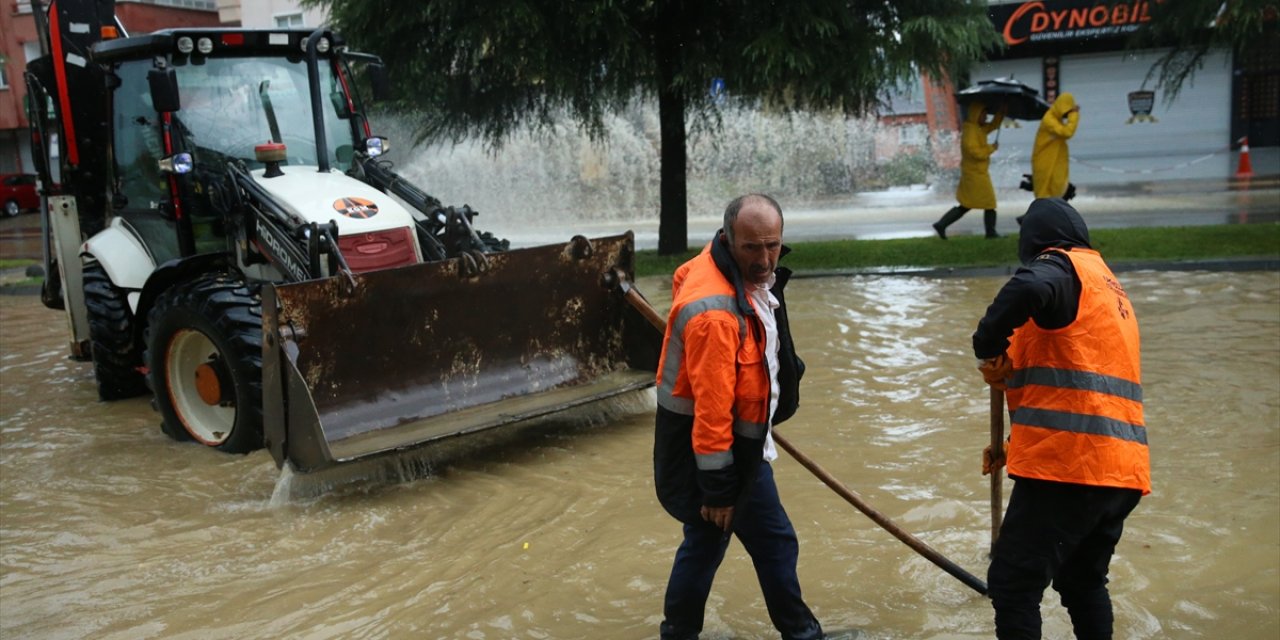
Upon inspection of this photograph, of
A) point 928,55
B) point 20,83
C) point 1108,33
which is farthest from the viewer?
point 20,83

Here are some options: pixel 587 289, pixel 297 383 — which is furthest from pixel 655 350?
pixel 297 383

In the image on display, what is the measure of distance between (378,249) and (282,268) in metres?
0.60

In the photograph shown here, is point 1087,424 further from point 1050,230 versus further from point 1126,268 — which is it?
point 1126,268

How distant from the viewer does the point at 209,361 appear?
23.2 feet

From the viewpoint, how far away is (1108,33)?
30.8 m

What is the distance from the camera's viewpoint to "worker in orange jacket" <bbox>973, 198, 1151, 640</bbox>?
3.48 meters

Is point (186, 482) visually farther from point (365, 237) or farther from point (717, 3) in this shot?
point (717, 3)

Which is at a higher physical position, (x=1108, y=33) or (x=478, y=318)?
(x=1108, y=33)

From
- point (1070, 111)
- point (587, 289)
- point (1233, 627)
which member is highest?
point (1070, 111)

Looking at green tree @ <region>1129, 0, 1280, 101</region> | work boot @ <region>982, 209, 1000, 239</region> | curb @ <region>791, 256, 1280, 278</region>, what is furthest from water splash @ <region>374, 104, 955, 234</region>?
curb @ <region>791, 256, 1280, 278</region>

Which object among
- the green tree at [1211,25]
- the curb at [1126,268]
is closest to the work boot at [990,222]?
the curb at [1126,268]

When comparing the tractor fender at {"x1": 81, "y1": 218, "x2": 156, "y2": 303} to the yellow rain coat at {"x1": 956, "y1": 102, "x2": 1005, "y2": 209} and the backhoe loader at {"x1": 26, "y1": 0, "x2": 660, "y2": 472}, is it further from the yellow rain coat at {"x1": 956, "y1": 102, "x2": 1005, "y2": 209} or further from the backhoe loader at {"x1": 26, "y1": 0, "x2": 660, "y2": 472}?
the yellow rain coat at {"x1": 956, "y1": 102, "x2": 1005, "y2": 209}

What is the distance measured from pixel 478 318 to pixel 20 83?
3871cm

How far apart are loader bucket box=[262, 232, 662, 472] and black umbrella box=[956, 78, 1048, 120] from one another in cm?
858
